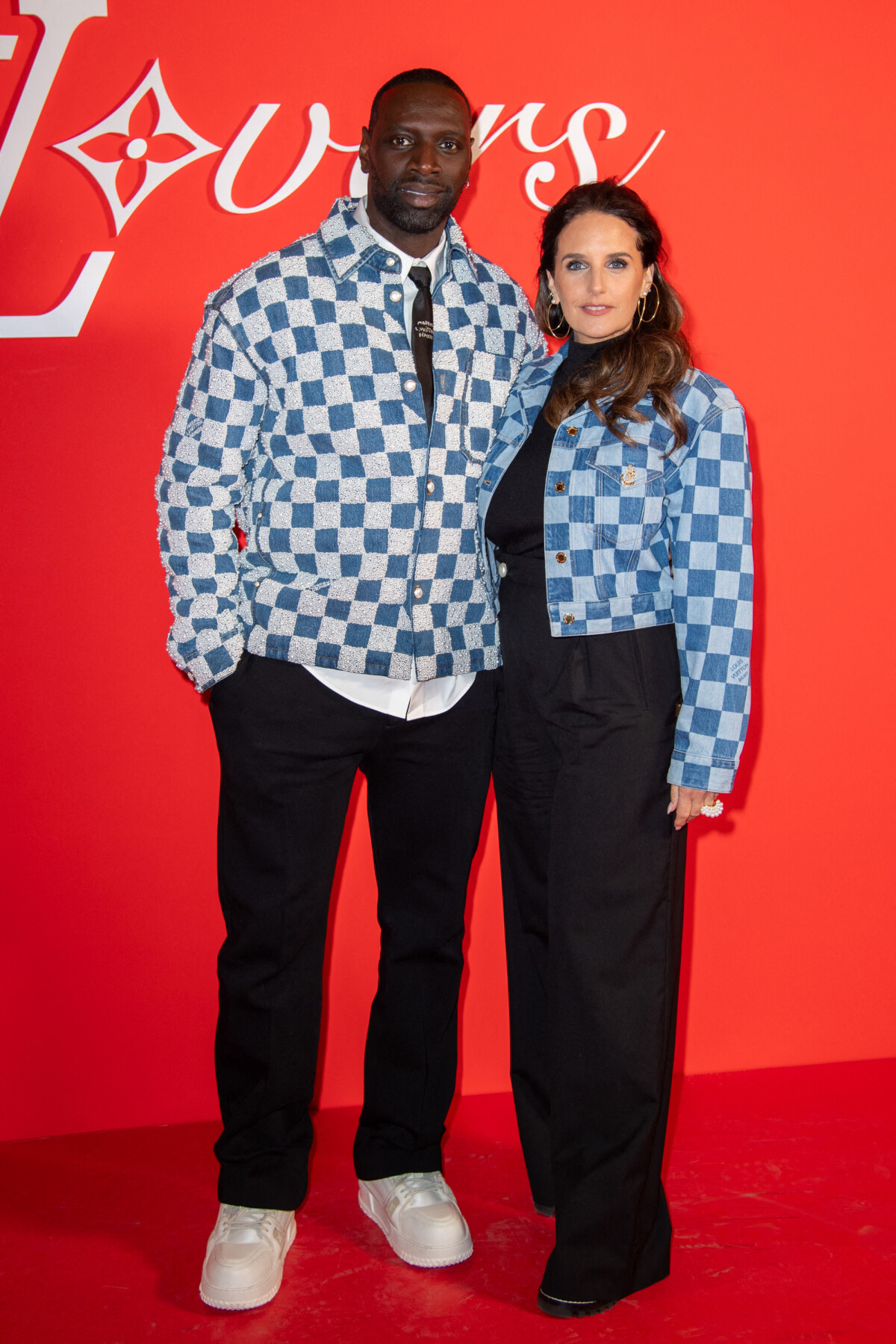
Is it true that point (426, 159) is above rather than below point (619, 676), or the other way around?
above

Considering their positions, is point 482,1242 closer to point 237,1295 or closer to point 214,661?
point 237,1295

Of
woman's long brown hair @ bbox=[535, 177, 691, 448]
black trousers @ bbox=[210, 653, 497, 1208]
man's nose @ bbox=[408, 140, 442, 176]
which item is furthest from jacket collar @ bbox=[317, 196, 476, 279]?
black trousers @ bbox=[210, 653, 497, 1208]

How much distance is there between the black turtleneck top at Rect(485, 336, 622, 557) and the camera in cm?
174

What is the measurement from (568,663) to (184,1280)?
47.2 inches

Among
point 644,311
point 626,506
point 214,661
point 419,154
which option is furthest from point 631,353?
point 214,661

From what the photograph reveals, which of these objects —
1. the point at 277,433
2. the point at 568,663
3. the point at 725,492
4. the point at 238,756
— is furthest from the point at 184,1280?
the point at 725,492

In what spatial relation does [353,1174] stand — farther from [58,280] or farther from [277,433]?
[58,280]

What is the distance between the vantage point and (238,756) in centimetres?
178

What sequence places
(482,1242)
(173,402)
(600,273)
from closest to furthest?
(600,273), (482,1242), (173,402)

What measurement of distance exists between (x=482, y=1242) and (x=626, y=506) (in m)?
1.29

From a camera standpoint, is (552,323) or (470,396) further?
(552,323)

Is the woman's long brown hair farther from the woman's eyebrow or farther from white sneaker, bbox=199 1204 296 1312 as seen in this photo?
white sneaker, bbox=199 1204 296 1312

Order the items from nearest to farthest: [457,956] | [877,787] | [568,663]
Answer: [568,663] < [457,956] < [877,787]

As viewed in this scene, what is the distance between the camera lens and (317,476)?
1.76 m
